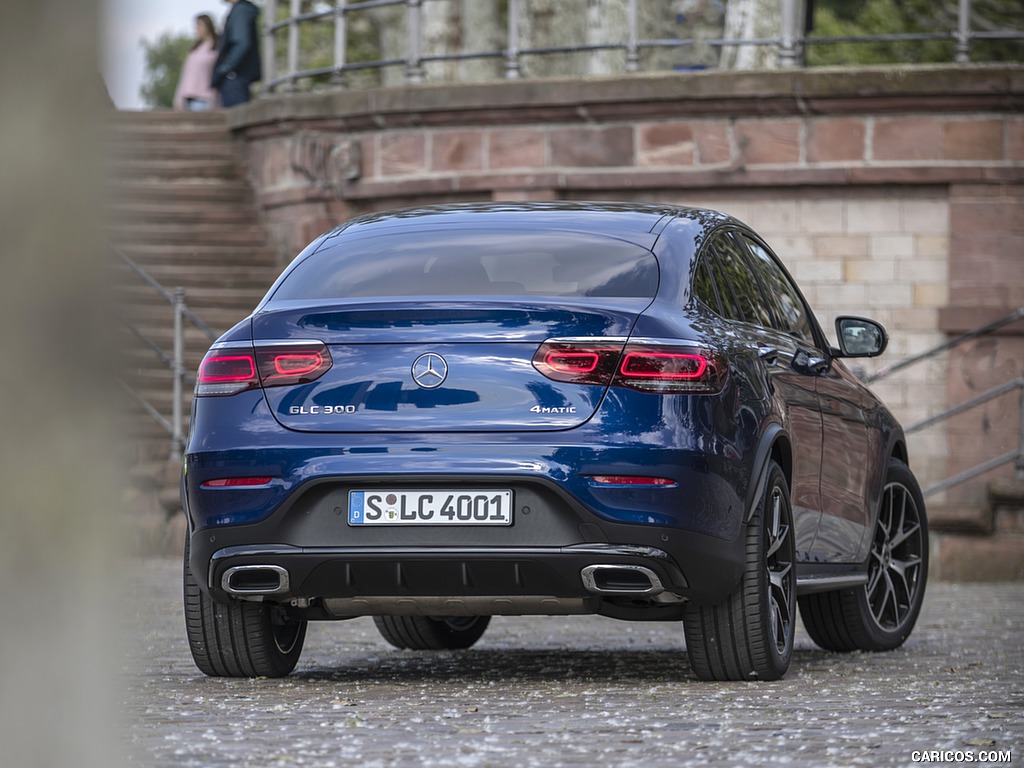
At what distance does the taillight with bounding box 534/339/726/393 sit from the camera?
639 centimetres

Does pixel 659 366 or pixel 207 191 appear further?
pixel 207 191

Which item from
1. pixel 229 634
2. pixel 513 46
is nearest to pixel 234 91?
pixel 513 46

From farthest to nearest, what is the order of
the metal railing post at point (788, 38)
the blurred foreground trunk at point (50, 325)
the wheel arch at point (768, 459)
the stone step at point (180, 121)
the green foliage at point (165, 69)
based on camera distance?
the green foliage at point (165, 69)
the stone step at point (180, 121)
the metal railing post at point (788, 38)
the wheel arch at point (768, 459)
the blurred foreground trunk at point (50, 325)

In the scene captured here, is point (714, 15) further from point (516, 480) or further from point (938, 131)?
point (516, 480)

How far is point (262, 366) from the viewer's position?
6625 millimetres

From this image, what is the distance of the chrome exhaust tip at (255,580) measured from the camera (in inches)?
258

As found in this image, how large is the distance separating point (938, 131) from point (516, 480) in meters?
11.0

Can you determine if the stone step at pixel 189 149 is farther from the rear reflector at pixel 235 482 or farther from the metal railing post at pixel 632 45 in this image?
the rear reflector at pixel 235 482

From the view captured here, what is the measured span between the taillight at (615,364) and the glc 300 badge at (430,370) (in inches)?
11.5

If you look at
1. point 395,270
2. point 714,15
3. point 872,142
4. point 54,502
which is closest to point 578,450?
point 395,270

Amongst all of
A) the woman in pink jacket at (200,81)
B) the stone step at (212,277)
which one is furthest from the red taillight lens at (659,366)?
the woman in pink jacket at (200,81)

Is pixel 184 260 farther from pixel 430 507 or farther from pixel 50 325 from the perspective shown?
pixel 50 325

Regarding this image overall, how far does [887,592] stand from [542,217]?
263 centimetres

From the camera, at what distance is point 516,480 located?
20.8 ft
